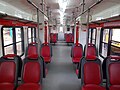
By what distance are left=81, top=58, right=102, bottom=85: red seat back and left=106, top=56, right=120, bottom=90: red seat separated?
0.19 m

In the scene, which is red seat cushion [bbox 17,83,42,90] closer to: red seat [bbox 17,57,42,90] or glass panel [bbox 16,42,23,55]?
red seat [bbox 17,57,42,90]

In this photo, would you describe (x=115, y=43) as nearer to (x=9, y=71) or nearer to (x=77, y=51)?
(x=77, y=51)

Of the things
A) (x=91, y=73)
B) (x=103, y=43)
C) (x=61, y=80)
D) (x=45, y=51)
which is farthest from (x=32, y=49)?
(x=91, y=73)

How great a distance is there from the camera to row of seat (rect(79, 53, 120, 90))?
109 inches

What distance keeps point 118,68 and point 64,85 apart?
1561 millimetres

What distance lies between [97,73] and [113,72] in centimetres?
34

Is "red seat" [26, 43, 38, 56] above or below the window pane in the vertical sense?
below

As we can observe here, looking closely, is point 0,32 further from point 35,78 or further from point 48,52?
point 48,52

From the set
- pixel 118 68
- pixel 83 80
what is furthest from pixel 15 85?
pixel 118 68

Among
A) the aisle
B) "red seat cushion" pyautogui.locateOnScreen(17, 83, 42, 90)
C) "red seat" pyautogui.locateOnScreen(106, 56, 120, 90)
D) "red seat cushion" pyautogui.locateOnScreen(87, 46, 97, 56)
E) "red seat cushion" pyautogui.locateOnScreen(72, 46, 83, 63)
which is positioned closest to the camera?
"red seat cushion" pyautogui.locateOnScreen(17, 83, 42, 90)

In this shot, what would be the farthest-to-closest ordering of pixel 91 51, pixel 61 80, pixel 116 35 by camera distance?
pixel 91 51
pixel 116 35
pixel 61 80

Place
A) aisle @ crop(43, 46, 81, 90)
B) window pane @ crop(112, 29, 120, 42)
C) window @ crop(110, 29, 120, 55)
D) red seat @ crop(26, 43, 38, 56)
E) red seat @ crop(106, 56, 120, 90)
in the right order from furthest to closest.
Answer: red seat @ crop(26, 43, 38, 56), window pane @ crop(112, 29, 120, 42), window @ crop(110, 29, 120, 55), aisle @ crop(43, 46, 81, 90), red seat @ crop(106, 56, 120, 90)

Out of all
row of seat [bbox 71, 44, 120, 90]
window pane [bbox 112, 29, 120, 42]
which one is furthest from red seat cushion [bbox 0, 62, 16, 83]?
window pane [bbox 112, 29, 120, 42]

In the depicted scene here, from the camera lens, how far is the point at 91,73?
9.34 feet
